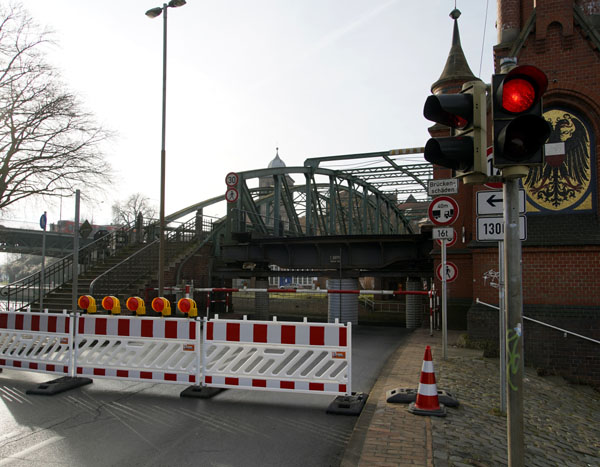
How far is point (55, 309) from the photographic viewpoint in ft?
54.1

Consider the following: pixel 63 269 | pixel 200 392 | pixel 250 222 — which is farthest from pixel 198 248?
pixel 200 392

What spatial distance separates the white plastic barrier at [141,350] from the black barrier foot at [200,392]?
13 cm

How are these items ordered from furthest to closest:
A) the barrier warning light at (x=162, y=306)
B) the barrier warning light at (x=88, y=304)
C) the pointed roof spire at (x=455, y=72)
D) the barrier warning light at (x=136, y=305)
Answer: the pointed roof spire at (x=455, y=72), the barrier warning light at (x=88, y=304), the barrier warning light at (x=136, y=305), the barrier warning light at (x=162, y=306)

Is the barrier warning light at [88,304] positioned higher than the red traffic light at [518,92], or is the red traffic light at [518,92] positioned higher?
the red traffic light at [518,92]

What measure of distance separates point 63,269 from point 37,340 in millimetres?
11674

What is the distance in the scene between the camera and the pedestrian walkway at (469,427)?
4.51m

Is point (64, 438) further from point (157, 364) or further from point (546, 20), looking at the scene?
point (546, 20)

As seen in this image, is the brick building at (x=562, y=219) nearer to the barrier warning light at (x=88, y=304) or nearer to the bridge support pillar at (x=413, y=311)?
the barrier warning light at (x=88, y=304)

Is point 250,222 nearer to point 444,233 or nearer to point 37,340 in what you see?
point 444,233

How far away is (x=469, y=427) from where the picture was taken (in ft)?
17.5

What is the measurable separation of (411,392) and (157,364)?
3641mm


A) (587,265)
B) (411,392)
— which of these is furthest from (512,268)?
(587,265)

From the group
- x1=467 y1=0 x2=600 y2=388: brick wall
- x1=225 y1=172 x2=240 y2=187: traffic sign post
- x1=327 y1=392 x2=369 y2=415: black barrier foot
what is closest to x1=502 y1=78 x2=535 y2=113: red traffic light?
x1=327 y1=392 x2=369 y2=415: black barrier foot

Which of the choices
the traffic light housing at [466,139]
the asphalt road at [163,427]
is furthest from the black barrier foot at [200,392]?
the traffic light housing at [466,139]
